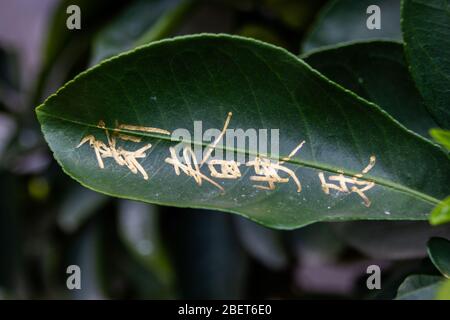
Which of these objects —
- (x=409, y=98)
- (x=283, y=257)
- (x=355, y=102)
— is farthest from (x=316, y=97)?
(x=283, y=257)

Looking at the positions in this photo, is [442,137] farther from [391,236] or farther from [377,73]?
[391,236]

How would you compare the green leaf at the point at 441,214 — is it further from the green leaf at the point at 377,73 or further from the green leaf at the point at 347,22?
the green leaf at the point at 347,22

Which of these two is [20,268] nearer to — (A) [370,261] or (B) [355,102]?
(A) [370,261]

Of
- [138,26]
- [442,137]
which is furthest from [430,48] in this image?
[138,26]

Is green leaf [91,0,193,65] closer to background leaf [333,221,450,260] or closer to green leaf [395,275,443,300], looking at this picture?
background leaf [333,221,450,260]

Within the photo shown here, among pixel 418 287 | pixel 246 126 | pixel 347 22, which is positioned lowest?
pixel 418 287

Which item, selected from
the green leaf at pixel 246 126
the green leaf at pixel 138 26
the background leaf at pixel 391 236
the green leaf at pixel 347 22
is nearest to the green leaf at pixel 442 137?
the green leaf at pixel 246 126
